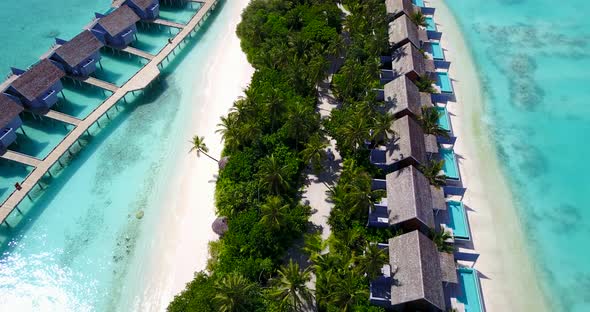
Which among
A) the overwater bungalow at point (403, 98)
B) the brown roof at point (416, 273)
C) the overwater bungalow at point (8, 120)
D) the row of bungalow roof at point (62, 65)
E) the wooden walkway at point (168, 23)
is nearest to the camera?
the brown roof at point (416, 273)

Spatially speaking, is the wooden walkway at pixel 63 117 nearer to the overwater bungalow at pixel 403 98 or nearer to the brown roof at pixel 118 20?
the brown roof at pixel 118 20

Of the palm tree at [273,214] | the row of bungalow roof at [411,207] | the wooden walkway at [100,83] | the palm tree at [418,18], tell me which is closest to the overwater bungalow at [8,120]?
the wooden walkway at [100,83]

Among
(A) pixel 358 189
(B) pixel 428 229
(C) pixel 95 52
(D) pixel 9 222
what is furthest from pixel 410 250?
(C) pixel 95 52

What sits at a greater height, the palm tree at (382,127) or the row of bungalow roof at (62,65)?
the row of bungalow roof at (62,65)

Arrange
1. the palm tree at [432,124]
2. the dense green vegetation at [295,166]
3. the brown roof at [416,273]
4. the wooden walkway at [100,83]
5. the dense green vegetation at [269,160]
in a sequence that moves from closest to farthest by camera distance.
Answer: the brown roof at [416,273]
the dense green vegetation at [269,160]
the dense green vegetation at [295,166]
the palm tree at [432,124]
the wooden walkway at [100,83]

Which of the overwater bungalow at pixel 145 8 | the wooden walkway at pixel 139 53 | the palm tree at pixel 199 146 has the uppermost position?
the overwater bungalow at pixel 145 8

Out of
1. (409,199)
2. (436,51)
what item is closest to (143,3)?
(436,51)

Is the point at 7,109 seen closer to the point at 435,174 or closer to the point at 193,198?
the point at 193,198
